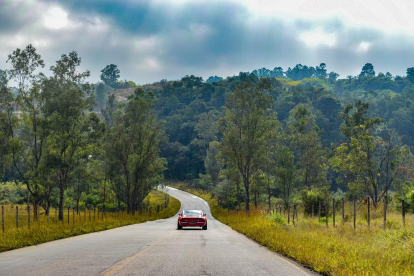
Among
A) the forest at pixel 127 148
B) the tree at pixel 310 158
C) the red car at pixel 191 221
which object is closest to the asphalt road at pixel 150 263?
the red car at pixel 191 221

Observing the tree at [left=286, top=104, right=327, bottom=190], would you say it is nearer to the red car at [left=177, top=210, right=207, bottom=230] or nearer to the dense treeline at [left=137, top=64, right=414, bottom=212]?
the dense treeline at [left=137, top=64, right=414, bottom=212]

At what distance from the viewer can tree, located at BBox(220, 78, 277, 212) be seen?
50125 millimetres

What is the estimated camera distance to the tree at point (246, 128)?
50.1m

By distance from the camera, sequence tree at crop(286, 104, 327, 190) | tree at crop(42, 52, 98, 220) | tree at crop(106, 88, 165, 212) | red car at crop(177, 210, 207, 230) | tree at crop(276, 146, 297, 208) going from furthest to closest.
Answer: tree at crop(286, 104, 327, 190) < tree at crop(276, 146, 297, 208) < tree at crop(106, 88, 165, 212) < tree at crop(42, 52, 98, 220) < red car at crop(177, 210, 207, 230)

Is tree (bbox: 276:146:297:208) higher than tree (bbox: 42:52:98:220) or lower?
lower

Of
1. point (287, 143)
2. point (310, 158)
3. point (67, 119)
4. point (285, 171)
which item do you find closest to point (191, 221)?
point (67, 119)

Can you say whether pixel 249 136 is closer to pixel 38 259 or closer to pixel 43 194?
pixel 43 194

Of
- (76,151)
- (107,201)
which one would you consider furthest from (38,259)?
(107,201)

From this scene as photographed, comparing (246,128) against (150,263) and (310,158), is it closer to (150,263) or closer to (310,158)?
(310,158)

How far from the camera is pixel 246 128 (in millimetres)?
50844

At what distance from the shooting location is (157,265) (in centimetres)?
941

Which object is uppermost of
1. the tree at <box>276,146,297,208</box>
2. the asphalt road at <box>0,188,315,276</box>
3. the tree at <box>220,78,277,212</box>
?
the tree at <box>220,78,277,212</box>

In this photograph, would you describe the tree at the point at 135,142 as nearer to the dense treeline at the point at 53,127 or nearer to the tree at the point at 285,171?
the dense treeline at the point at 53,127

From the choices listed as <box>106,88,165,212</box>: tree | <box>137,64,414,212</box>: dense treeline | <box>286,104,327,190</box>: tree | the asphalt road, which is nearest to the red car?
<box>137,64,414,212</box>: dense treeline
